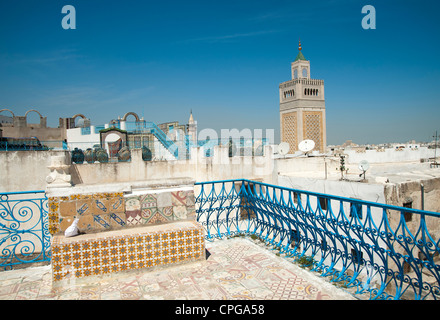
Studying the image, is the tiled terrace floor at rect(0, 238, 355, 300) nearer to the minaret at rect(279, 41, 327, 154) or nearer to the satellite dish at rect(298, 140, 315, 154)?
the satellite dish at rect(298, 140, 315, 154)

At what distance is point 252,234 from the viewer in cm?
507

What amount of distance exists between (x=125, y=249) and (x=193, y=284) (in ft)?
2.88

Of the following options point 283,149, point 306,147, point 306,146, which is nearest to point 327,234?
point 283,149

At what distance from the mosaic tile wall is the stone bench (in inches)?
4.2

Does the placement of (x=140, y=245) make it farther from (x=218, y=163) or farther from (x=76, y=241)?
(x=218, y=163)

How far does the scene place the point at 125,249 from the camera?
11.4 ft

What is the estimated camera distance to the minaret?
4269cm

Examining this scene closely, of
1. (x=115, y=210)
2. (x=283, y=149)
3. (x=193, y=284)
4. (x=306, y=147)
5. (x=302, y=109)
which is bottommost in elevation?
(x=193, y=284)

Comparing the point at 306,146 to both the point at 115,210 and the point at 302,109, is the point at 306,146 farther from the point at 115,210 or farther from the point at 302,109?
the point at 302,109

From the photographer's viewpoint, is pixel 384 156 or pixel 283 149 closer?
pixel 283 149

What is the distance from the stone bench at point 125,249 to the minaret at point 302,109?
3961 cm

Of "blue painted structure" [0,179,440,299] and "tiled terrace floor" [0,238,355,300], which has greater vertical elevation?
"blue painted structure" [0,179,440,299]

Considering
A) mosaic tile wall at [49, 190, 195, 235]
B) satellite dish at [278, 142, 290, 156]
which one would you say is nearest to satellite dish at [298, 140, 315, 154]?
satellite dish at [278, 142, 290, 156]
